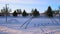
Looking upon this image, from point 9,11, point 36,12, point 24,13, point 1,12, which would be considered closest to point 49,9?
point 36,12

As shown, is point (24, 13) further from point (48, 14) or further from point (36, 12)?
point (48, 14)

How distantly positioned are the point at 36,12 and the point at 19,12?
24.2 metres

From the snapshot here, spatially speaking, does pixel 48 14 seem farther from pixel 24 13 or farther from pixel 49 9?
pixel 24 13

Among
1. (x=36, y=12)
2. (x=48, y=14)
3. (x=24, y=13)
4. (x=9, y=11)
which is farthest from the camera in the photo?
(x=9, y=11)

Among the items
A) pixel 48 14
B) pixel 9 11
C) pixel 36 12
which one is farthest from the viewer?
pixel 9 11

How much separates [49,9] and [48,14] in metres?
2.74

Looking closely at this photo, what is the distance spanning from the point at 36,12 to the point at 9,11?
22.0 meters

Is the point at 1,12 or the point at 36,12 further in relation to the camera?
the point at 1,12

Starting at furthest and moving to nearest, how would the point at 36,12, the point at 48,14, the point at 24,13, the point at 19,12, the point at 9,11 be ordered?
the point at 19,12 < the point at 9,11 < the point at 24,13 < the point at 36,12 < the point at 48,14

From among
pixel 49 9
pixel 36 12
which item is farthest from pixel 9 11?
pixel 49 9

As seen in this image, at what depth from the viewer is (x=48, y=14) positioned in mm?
74312

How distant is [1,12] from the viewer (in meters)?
103

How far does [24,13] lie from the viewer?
Answer: 87.9 m

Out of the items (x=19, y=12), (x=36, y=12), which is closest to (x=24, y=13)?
(x=36, y=12)
